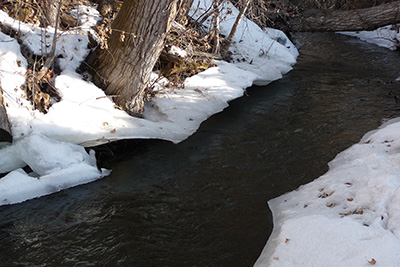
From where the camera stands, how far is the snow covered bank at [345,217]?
337 centimetres

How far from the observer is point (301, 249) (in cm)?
363

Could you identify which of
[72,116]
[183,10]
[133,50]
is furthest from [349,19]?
[72,116]

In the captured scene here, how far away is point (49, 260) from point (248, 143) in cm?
373

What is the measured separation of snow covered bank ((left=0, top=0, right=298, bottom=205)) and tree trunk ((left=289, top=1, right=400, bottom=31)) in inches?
162

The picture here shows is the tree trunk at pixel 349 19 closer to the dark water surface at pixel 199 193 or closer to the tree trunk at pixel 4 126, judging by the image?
the dark water surface at pixel 199 193

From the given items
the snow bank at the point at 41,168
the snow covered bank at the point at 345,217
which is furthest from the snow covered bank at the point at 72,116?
the snow covered bank at the point at 345,217

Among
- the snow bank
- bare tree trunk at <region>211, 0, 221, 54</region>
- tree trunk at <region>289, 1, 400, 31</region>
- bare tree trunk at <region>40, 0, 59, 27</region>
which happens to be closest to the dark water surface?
the snow bank

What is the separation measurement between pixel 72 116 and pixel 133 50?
1.35 metres

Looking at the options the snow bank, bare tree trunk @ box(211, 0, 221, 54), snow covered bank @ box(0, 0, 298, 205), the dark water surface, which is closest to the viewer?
the dark water surface

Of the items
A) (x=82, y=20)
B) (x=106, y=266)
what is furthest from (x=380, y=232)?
(x=82, y=20)

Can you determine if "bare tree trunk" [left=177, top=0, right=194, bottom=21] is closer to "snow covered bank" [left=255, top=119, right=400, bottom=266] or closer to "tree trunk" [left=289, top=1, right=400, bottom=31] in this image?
"tree trunk" [left=289, top=1, right=400, bottom=31]

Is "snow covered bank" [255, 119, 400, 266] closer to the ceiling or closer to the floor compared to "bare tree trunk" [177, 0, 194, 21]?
closer to the floor

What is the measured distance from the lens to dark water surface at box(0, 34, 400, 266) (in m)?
4.14

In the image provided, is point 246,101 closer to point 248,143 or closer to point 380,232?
point 248,143
